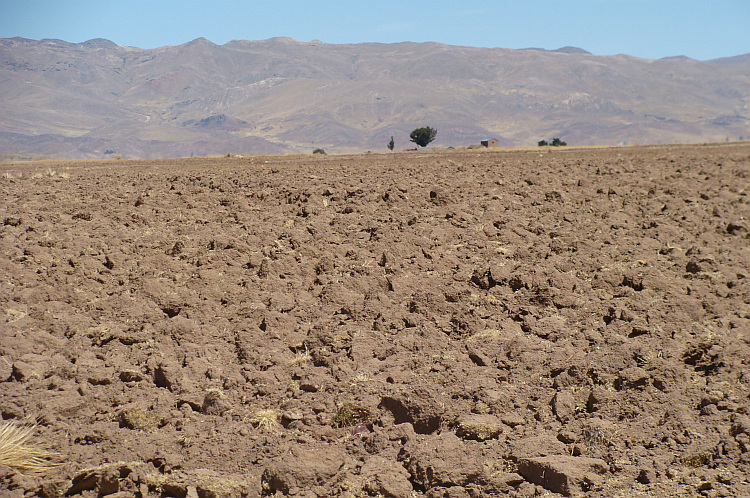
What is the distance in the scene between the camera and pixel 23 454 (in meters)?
4.60

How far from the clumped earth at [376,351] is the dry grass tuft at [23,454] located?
82 millimetres

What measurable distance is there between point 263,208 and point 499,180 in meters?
5.21

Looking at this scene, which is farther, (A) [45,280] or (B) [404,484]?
(A) [45,280]

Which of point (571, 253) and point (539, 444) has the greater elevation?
point (571, 253)

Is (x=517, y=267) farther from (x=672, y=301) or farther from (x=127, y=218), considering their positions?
(x=127, y=218)

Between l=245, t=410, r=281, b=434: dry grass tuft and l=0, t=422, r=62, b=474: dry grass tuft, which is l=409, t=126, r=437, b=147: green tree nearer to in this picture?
l=245, t=410, r=281, b=434: dry grass tuft

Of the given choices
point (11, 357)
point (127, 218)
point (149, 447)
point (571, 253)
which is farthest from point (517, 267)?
point (127, 218)

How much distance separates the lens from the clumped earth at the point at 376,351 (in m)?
4.54

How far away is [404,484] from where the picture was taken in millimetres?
4402

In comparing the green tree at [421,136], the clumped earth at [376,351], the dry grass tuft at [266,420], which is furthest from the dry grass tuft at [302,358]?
the green tree at [421,136]

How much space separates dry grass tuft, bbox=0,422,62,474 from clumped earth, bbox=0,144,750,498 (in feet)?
0.27

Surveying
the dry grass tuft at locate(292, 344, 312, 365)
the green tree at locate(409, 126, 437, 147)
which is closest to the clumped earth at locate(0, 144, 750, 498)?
the dry grass tuft at locate(292, 344, 312, 365)

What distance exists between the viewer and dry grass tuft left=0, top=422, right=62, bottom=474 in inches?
179

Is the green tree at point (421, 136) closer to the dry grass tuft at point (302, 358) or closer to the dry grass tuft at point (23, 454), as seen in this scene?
the dry grass tuft at point (302, 358)
